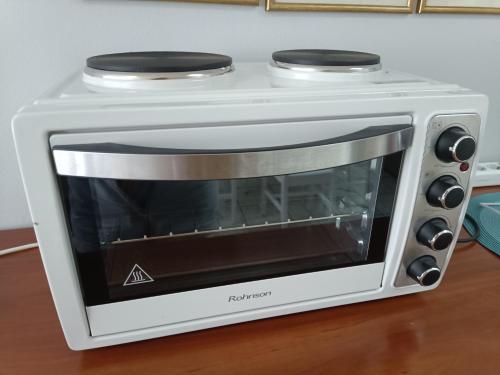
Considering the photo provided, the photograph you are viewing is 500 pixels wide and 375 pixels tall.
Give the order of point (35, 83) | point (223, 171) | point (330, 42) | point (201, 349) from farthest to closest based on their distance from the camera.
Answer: point (330, 42)
point (35, 83)
point (201, 349)
point (223, 171)

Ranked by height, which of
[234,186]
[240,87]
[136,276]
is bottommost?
[136,276]

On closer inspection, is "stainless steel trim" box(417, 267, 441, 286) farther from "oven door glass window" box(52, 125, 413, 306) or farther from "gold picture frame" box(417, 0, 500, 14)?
"gold picture frame" box(417, 0, 500, 14)

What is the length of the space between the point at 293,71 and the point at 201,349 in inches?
17.2

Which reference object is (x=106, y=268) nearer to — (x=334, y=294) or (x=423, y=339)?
(x=334, y=294)

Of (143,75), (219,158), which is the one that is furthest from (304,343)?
(143,75)

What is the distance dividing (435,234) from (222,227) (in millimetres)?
312

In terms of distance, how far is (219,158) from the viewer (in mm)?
436

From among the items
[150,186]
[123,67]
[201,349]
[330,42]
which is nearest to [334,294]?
[201,349]

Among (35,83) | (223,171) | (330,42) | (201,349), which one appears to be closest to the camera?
(223,171)

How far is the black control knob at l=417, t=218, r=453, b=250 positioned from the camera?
1.85 ft

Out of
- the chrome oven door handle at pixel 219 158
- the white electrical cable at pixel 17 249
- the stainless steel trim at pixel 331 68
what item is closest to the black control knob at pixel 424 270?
the chrome oven door handle at pixel 219 158

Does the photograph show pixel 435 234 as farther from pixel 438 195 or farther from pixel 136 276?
pixel 136 276

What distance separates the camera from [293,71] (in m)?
0.60

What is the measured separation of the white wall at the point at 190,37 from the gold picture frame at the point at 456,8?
2 centimetres
